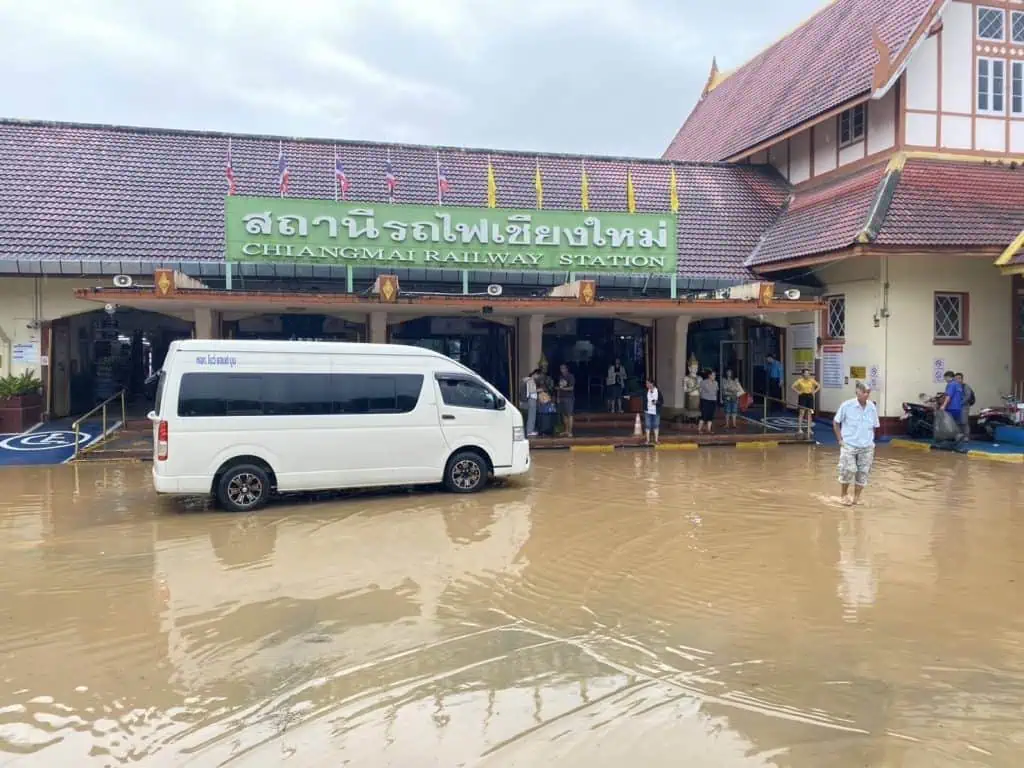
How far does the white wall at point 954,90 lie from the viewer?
17500mm

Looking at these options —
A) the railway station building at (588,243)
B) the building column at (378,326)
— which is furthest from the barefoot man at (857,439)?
the building column at (378,326)

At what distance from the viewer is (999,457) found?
558 inches

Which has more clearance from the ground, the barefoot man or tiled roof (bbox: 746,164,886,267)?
tiled roof (bbox: 746,164,886,267)

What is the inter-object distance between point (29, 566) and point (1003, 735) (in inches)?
309

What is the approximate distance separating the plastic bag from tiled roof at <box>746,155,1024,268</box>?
356cm

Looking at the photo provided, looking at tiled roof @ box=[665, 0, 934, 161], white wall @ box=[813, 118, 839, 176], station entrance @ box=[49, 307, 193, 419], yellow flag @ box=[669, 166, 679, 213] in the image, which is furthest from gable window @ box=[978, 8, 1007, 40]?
station entrance @ box=[49, 307, 193, 419]

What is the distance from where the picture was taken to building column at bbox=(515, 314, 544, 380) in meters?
18.2

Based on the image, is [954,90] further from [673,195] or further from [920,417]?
[920,417]

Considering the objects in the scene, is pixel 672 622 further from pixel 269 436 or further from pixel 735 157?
pixel 735 157

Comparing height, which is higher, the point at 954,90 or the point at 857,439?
the point at 954,90

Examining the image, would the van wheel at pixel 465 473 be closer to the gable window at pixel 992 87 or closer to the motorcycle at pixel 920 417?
the motorcycle at pixel 920 417

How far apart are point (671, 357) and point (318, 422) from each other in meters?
11.5

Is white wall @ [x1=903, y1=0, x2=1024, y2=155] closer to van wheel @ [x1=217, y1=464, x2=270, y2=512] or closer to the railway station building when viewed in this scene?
the railway station building

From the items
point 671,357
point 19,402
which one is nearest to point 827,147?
point 671,357
